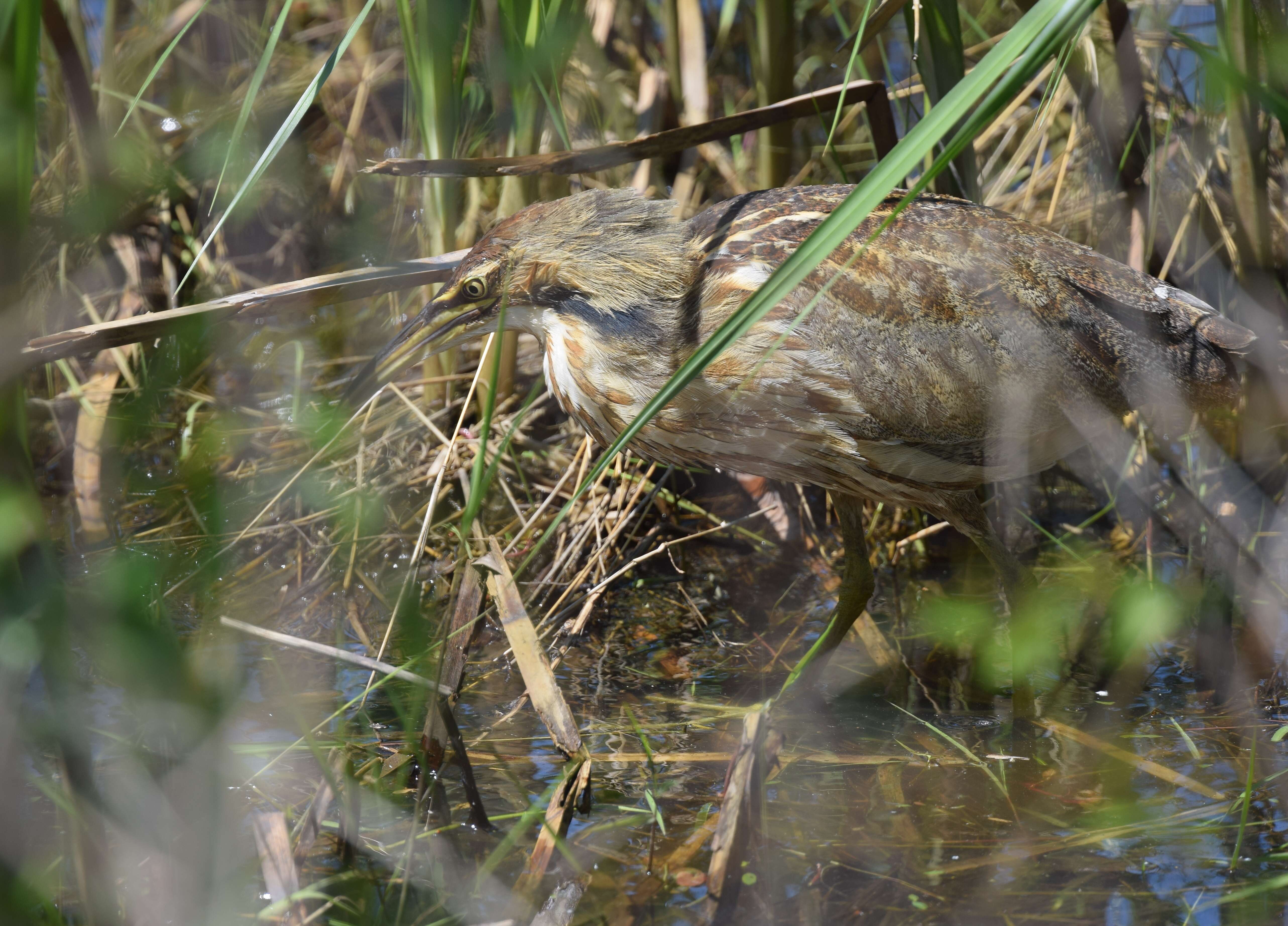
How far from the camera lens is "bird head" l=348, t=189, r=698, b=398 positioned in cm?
245

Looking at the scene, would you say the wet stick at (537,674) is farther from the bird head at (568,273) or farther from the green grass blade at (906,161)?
the bird head at (568,273)

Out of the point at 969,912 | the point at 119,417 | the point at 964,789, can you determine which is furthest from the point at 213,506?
the point at 964,789

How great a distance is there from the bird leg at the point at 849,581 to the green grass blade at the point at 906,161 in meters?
1.45

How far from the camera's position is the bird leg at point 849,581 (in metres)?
2.79

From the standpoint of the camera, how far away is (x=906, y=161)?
135cm

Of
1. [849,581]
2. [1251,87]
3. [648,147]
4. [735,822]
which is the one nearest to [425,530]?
[735,822]

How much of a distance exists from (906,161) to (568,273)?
124 centimetres

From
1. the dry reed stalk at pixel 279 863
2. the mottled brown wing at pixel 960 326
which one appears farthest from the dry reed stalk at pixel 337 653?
the mottled brown wing at pixel 960 326

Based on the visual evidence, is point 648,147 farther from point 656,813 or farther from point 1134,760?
point 1134,760

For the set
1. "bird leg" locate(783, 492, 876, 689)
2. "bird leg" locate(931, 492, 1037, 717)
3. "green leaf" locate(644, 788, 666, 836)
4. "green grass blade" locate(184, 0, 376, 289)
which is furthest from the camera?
"bird leg" locate(783, 492, 876, 689)

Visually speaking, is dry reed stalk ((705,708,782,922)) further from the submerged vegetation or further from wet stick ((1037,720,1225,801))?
wet stick ((1037,720,1225,801))

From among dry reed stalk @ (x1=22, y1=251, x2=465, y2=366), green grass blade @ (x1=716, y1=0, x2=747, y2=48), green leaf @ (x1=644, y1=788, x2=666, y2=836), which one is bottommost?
green leaf @ (x1=644, y1=788, x2=666, y2=836)

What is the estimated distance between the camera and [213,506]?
1.15 metres

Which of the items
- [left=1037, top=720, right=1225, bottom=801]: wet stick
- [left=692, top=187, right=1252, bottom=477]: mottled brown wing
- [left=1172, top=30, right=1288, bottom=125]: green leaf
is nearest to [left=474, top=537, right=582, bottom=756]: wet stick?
[left=692, top=187, right=1252, bottom=477]: mottled brown wing
